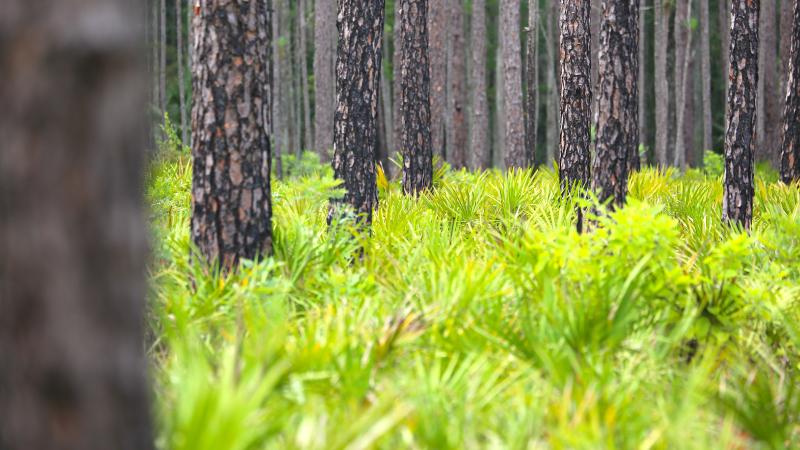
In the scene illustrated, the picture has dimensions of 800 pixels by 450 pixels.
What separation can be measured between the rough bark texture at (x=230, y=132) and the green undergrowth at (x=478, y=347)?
0.82ft

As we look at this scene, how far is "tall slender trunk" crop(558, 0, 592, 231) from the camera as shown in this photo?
12.3 meters

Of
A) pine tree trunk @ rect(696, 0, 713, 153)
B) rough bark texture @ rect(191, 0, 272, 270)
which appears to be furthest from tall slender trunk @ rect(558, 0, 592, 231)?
pine tree trunk @ rect(696, 0, 713, 153)

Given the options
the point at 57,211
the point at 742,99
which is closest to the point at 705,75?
the point at 742,99

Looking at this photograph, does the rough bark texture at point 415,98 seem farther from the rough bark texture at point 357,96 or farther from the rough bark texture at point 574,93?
the rough bark texture at point 357,96

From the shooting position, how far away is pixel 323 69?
22547mm

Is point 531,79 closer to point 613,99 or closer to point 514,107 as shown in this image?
point 514,107

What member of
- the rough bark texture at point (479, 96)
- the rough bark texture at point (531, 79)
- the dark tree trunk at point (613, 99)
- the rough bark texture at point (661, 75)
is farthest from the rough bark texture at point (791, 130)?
the rough bark texture at point (661, 75)

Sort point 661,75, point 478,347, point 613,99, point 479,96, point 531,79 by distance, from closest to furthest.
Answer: point 478,347, point 613,99, point 531,79, point 479,96, point 661,75

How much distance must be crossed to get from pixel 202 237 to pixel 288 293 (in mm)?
847

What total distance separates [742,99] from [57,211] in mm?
9284

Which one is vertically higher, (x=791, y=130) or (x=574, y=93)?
(x=574, y=93)

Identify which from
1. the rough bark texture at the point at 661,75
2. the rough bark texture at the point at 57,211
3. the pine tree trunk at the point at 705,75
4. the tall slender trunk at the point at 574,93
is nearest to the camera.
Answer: the rough bark texture at the point at 57,211

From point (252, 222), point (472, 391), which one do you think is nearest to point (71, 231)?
point (472, 391)

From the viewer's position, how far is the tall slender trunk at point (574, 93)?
12.3 metres
